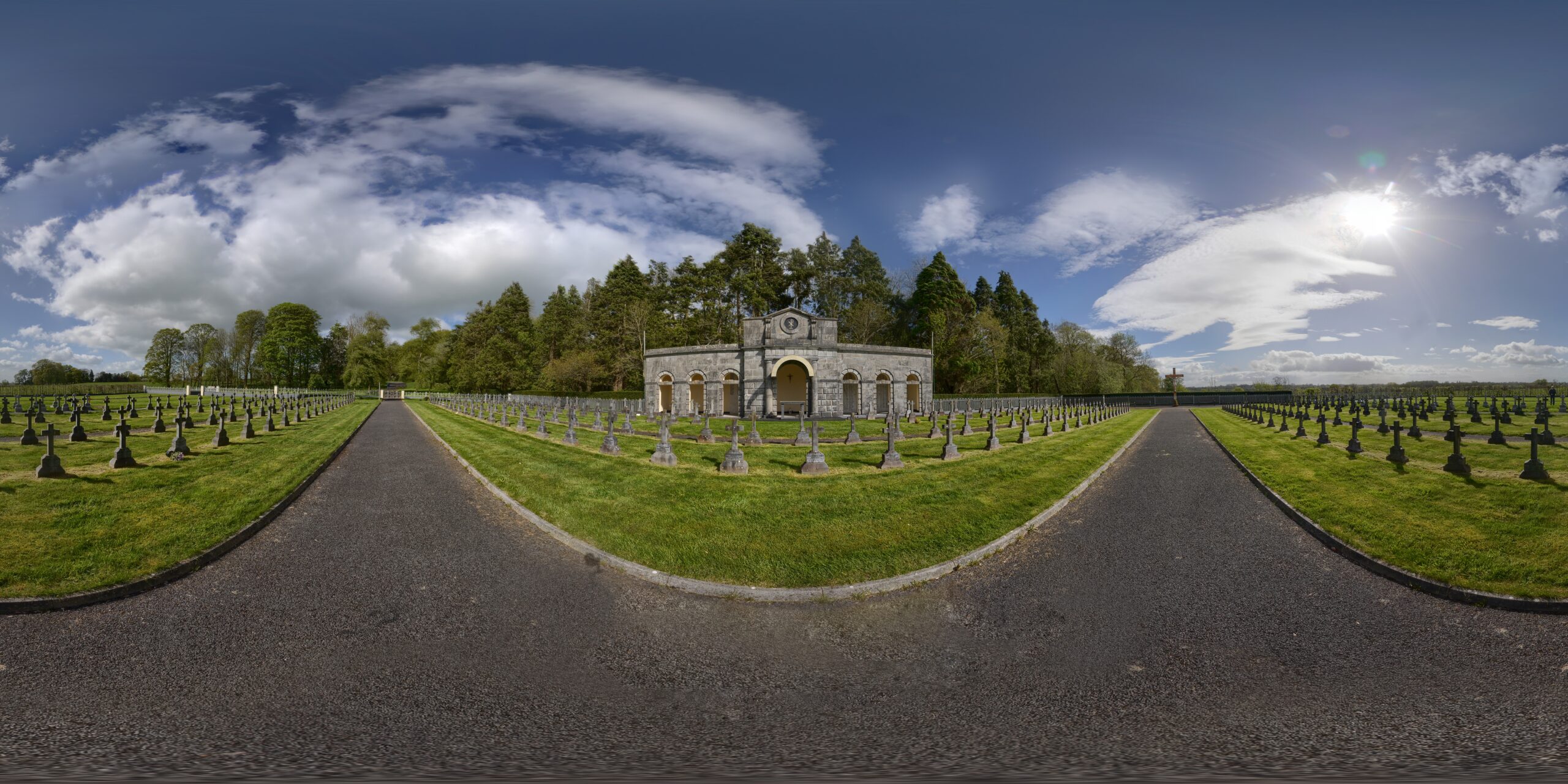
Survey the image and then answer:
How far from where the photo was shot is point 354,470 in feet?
46.0

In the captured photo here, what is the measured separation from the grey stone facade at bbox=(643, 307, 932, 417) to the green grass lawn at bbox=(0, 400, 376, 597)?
26.5 metres

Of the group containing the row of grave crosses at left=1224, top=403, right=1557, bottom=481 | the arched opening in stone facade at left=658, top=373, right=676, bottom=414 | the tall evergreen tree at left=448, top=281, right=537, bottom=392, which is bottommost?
the row of grave crosses at left=1224, top=403, right=1557, bottom=481

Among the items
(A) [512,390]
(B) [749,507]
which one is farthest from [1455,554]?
(A) [512,390]

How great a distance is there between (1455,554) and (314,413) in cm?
4831

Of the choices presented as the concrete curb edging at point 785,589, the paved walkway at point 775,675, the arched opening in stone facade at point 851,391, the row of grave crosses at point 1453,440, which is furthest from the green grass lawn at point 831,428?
the paved walkway at point 775,675

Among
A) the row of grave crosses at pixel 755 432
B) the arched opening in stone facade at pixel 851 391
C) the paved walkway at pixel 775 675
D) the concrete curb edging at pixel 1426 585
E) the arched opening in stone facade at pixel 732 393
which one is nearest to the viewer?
the paved walkway at pixel 775 675

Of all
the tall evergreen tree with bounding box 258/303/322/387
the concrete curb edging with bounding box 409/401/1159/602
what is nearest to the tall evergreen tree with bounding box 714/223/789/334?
the concrete curb edging with bounding box 409/401/1159/602

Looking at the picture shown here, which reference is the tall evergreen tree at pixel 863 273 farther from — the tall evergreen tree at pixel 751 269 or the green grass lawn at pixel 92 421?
the green grass lawn at pixel 92 421

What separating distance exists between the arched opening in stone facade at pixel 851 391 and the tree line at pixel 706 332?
21.7m

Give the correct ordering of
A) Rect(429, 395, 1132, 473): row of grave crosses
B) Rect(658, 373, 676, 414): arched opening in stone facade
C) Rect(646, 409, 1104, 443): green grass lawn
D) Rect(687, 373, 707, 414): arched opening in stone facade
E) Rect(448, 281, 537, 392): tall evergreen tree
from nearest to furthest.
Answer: Rect(429, 395, 1132, 473): row of grave crosses, Rect(646, 409, 1104, 443): green grass lawn, Rect(687, 373, 707, 414): arched opening in stone facade, Rect(658, 373, 676, 414): arched opening in stone facade, Rect(448, 281, 537, 392): tall evergreen tree

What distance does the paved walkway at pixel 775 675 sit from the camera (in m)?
3.81

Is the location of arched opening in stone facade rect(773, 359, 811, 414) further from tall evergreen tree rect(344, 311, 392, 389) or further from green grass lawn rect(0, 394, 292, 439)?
tall evergreen tree rect(344, 311, 392, 389)

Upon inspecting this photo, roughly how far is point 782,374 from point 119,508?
34367mm

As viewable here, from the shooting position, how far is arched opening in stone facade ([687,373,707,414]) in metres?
41.3
